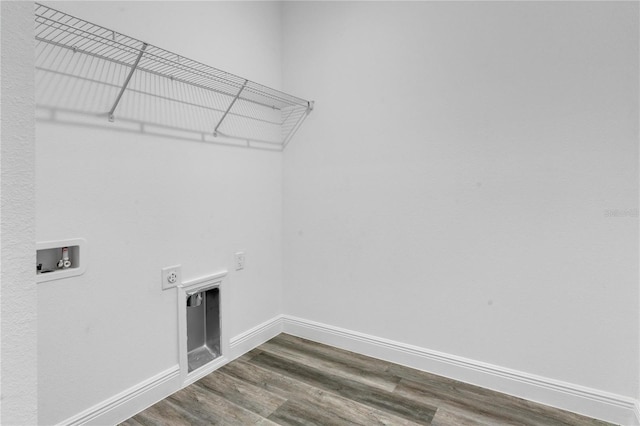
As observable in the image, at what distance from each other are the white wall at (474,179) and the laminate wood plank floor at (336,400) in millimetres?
210

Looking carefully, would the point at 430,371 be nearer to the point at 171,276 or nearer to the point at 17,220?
the point at 171,276

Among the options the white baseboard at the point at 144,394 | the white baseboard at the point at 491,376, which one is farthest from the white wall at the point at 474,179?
the white baseboard at the point at 144,394

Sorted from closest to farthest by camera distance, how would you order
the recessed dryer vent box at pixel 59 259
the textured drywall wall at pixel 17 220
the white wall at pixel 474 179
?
1. the textured drywall wall at pixel 17 220
2. the recessed dryer vent box at pixel 59 259
3. the white wall at pixel 474 179

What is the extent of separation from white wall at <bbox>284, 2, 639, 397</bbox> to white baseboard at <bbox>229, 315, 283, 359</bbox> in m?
0.27

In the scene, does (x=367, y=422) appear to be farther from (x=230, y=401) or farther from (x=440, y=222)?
(x=440, y=222)

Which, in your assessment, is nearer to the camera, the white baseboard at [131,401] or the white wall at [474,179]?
the white baseboard at [131,401]

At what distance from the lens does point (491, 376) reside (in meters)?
1.92

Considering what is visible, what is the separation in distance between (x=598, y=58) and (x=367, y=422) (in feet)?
6.71

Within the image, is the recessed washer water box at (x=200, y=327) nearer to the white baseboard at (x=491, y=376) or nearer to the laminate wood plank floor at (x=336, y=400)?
the laminate wood plank floor at (x=336, y=400)

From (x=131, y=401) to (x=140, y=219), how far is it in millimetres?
890

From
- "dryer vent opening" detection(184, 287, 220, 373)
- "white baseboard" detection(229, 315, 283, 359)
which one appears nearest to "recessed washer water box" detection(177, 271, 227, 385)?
"dryer vent opening" detection(184, 287, 220, 373)

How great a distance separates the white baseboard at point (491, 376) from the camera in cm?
165

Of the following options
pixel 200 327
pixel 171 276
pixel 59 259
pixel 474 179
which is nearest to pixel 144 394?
pixel 200 327

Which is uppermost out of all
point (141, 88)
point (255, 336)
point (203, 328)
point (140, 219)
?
point (141, 88)
